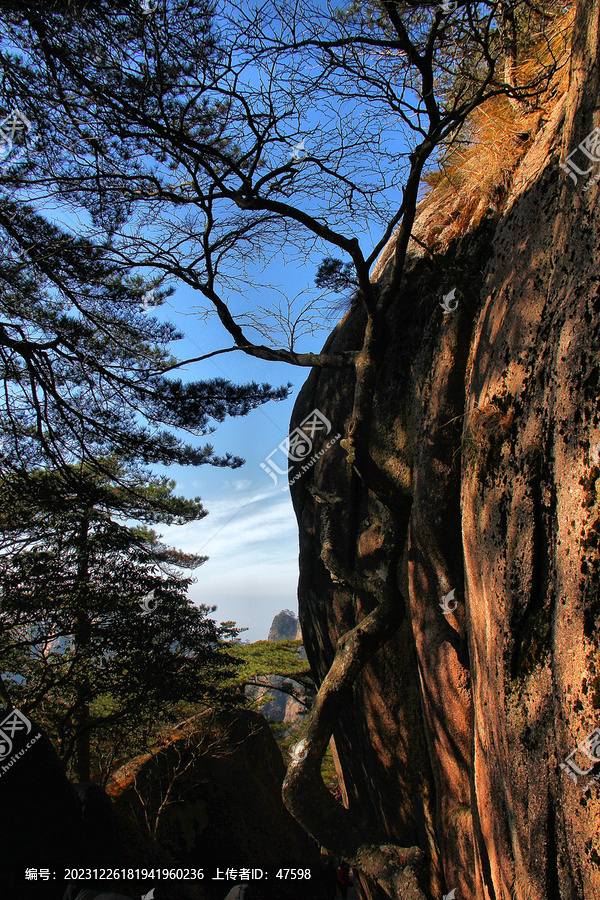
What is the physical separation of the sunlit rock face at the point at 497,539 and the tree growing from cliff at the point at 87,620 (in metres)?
3.69

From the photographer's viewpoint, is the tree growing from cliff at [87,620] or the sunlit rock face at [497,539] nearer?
the sunlit rock face at [497,539]

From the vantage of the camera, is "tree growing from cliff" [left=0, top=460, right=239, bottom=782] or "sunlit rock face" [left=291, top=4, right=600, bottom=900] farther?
"tree growing from cliff" [left=0, top=460, right=239, bottom=782]

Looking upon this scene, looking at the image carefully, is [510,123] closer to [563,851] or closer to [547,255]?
[547,255]

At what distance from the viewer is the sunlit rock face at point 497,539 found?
1874mm

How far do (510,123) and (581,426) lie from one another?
8.38 feet

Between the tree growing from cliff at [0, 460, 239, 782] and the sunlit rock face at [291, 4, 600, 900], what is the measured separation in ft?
12.1

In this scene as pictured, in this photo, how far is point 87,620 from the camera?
6984mm

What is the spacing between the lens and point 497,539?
2.33 metres

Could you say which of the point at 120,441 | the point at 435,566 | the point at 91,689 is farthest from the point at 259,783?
the point at 435,566

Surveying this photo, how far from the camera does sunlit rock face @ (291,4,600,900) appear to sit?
73.8 inches

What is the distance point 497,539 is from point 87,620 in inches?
246

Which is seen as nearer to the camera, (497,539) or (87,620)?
(497,539)

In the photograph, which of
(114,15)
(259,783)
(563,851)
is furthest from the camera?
(259,783)

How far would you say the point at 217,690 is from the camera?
311 inches
